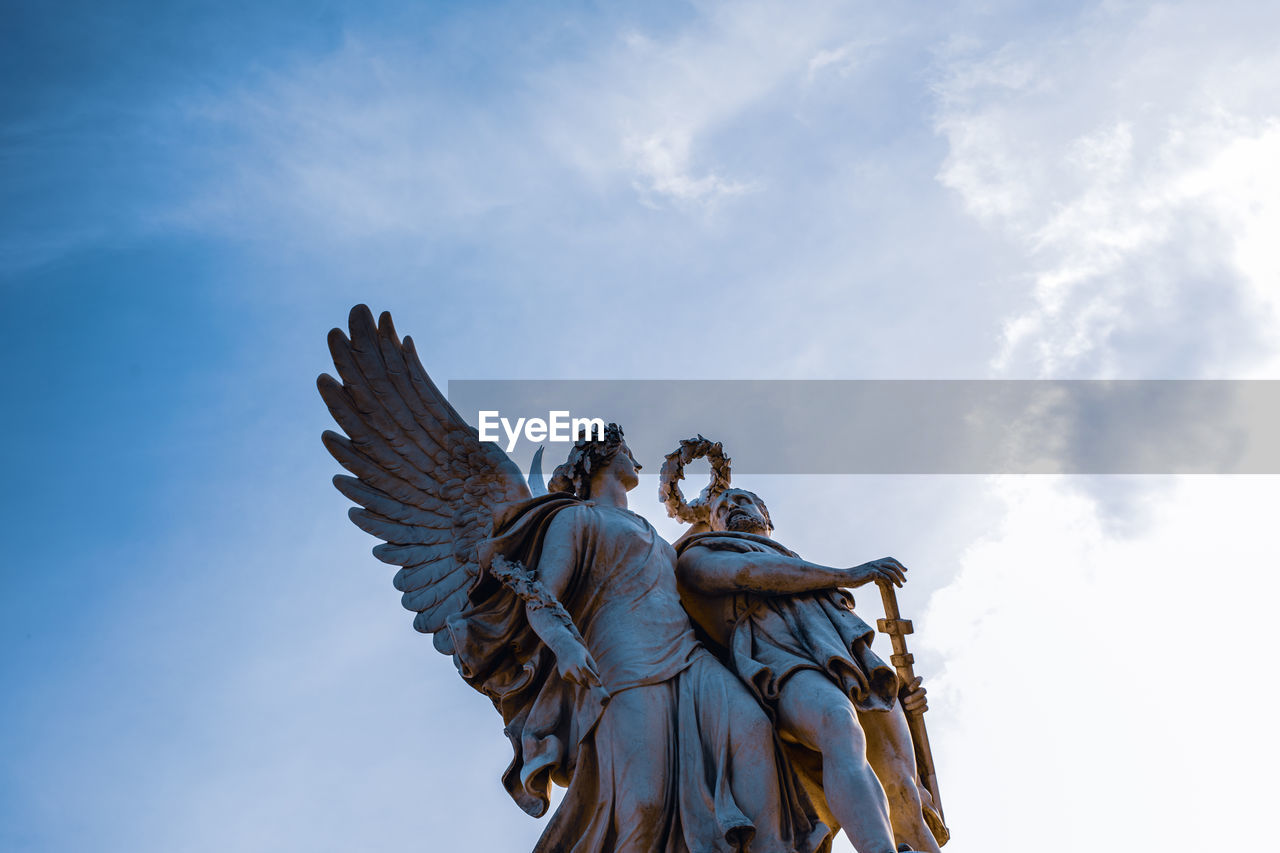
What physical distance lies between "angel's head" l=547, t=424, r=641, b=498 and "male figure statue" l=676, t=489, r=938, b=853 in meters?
0.83

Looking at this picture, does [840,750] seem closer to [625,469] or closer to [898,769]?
[898,769]

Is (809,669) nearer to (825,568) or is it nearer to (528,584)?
(825,568)

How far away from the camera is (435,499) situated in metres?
10.5

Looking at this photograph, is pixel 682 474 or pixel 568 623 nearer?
pixel 568 623

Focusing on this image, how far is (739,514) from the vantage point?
10.5m

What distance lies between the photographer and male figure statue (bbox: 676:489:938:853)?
27.0 ft

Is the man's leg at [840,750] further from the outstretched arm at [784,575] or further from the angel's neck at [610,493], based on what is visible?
the angel's neck at [610,493]

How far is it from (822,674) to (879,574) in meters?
0.91

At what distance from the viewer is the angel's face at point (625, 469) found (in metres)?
10.6

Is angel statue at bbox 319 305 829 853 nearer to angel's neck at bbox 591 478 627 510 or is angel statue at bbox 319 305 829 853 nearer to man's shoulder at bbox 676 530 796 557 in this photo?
angel's neck at bbox 591 478 627 510

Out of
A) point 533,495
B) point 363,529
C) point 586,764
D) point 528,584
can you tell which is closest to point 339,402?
point 363,529

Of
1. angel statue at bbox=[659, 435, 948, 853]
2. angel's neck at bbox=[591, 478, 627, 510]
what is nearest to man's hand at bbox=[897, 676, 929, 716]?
angel statue at bbox=[659, 435, 948, 853]

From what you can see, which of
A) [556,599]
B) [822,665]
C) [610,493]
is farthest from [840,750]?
[610,493]

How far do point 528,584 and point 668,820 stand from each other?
1.71 m
